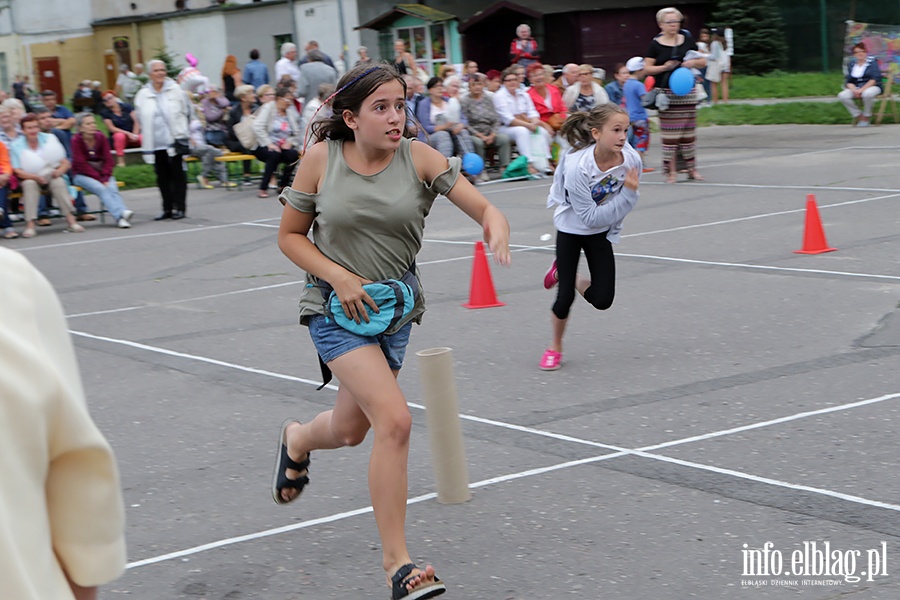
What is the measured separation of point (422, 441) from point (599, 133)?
2.21 metres

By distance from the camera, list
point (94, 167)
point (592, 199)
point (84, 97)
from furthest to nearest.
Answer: point (84, 97)
point (94, 167)
point (592, 199)

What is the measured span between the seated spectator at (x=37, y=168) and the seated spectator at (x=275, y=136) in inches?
141

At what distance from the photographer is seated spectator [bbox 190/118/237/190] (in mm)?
20891

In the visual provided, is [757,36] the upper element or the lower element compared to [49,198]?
upper

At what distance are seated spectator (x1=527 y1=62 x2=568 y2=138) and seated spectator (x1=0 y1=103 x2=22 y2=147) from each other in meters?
8.41

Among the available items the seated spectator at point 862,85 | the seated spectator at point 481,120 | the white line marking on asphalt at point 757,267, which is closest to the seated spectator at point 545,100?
the seated spectator at point 481,120

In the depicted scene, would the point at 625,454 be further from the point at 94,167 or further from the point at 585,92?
the point at 585,92

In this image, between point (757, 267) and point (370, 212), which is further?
point (757, 267)

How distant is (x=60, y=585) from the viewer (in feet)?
5.16

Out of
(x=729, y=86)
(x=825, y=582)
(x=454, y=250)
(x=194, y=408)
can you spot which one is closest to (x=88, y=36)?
(x=729, y=86)

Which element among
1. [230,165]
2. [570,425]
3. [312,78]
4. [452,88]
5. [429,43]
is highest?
[429,43]

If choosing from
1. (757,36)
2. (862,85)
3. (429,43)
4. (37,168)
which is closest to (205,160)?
(37,168)

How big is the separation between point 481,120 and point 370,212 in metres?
15.7

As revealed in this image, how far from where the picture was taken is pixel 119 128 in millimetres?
24938
